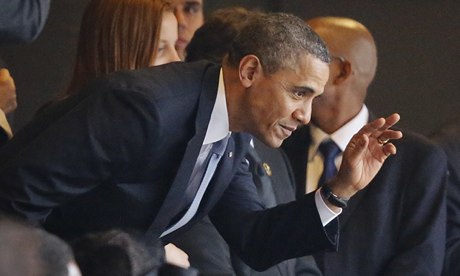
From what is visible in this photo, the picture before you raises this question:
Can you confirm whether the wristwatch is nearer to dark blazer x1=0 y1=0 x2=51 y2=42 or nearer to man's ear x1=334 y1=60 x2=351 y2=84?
dark blazer x1=0 y1=0 x2=51 y2=42

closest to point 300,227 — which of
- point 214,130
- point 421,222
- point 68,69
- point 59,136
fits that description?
point 214,130

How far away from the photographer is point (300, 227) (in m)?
2.56

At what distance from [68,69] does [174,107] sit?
6.93 feet

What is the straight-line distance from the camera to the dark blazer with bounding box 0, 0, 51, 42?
2088mm

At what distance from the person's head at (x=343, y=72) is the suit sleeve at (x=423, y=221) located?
278 mm

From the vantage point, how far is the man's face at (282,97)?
245 centimetres

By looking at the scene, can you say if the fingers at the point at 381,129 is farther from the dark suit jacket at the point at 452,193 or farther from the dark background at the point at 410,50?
the dark background at the point at 410,50

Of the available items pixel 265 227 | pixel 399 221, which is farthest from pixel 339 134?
pixel 265 227

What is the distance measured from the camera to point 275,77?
2455 mm

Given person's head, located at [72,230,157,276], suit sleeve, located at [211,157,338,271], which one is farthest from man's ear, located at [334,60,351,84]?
person's head, located at [72,230,157,276]

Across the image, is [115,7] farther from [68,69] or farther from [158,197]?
[68,69]

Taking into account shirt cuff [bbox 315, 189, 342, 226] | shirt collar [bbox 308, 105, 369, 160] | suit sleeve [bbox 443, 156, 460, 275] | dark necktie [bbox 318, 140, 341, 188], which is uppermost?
shirt cuff [bbox 315, 189, 342, 226]

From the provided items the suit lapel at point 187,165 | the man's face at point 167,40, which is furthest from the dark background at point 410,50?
the suit lapel at point 187,165

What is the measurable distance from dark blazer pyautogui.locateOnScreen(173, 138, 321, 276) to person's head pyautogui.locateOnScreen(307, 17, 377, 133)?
25 centimetres
